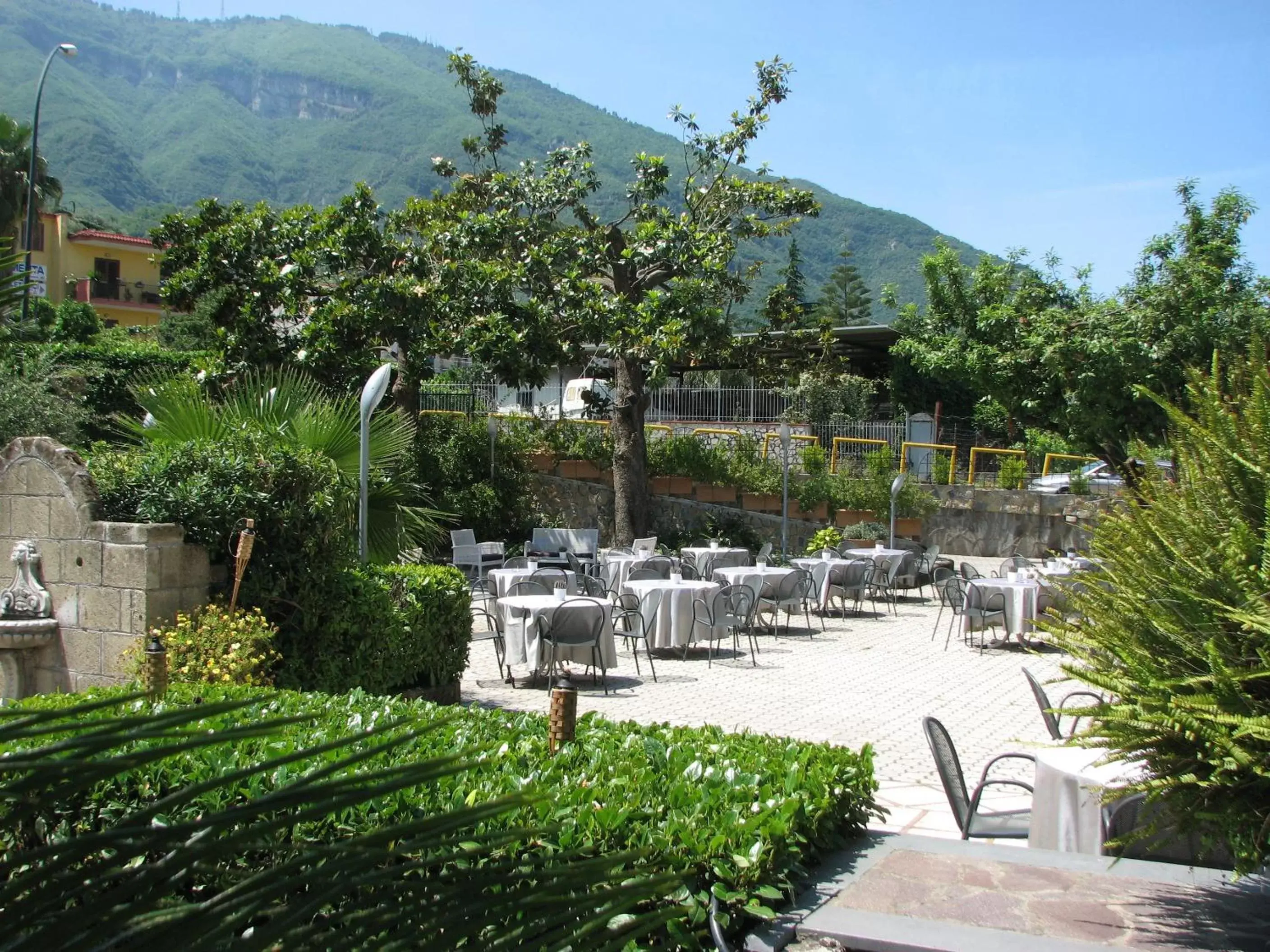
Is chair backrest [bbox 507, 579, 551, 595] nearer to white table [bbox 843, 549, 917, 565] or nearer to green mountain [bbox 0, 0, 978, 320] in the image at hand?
white table [bbox 843, 549, 917, 565]

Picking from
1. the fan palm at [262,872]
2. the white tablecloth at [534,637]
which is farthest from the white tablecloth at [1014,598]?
the fan palm at [262,872]

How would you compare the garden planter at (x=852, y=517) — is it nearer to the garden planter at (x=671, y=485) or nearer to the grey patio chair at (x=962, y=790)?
the garden planter at (x=671, y=485)

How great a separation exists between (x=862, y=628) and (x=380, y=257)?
29.0 ft

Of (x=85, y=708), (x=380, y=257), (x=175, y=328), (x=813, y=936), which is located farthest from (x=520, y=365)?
(x=175, y=328)

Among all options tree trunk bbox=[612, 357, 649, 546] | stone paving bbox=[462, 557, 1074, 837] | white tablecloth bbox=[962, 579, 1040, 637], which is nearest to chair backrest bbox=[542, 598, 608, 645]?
stone paving bbox=[462, 557, 1074, 837]

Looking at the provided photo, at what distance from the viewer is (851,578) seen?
1453 centimetres

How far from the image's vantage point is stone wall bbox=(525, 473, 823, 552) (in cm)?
1970

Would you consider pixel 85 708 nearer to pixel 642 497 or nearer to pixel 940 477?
pixel 642 497

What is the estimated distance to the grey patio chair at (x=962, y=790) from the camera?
16.4ft

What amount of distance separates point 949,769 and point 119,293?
45.7 metres

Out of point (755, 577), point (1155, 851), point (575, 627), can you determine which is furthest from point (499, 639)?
point (1155, 851)

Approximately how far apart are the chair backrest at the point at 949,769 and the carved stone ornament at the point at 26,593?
5.67 m

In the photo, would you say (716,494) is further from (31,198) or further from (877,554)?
(31,198)

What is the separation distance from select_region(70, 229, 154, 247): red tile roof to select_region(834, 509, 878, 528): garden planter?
31.8m
